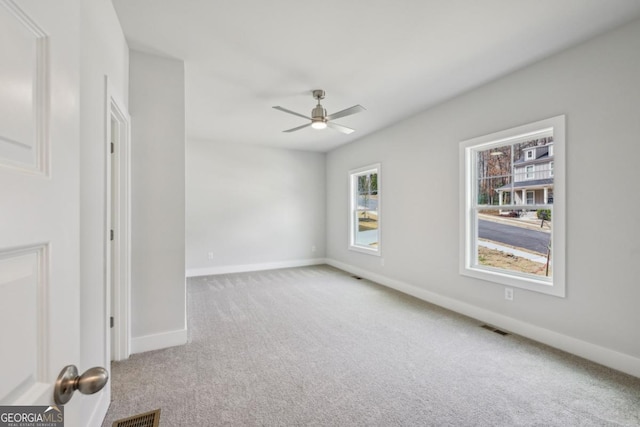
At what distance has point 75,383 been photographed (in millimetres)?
583

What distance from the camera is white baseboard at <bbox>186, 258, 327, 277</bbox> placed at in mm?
5367

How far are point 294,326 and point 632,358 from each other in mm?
2803

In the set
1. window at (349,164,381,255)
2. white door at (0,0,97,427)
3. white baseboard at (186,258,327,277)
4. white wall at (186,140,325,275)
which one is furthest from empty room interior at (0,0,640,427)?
white wall at (186,140,325,275)

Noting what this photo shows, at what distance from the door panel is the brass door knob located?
17mm

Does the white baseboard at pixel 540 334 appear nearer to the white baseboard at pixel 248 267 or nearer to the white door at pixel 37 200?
the white baseboard at pixel 248 267

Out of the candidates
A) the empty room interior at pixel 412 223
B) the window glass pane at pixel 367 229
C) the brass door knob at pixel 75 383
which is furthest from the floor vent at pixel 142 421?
the window glass pane at pixel 367 229

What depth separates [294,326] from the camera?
3.10m

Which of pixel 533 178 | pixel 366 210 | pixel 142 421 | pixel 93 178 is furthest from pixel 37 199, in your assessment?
pixel 366 210

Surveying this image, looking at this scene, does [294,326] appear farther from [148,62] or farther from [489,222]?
[148,62]

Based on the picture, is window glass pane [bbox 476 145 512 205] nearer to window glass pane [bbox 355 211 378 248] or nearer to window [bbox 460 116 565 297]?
window [bbox 460 116 565 297]

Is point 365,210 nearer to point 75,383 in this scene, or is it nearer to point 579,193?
point 579,193

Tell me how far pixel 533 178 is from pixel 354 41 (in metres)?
2.21

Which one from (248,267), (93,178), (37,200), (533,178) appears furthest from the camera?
(248,267)

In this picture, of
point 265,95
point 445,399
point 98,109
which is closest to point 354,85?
point 265,95
